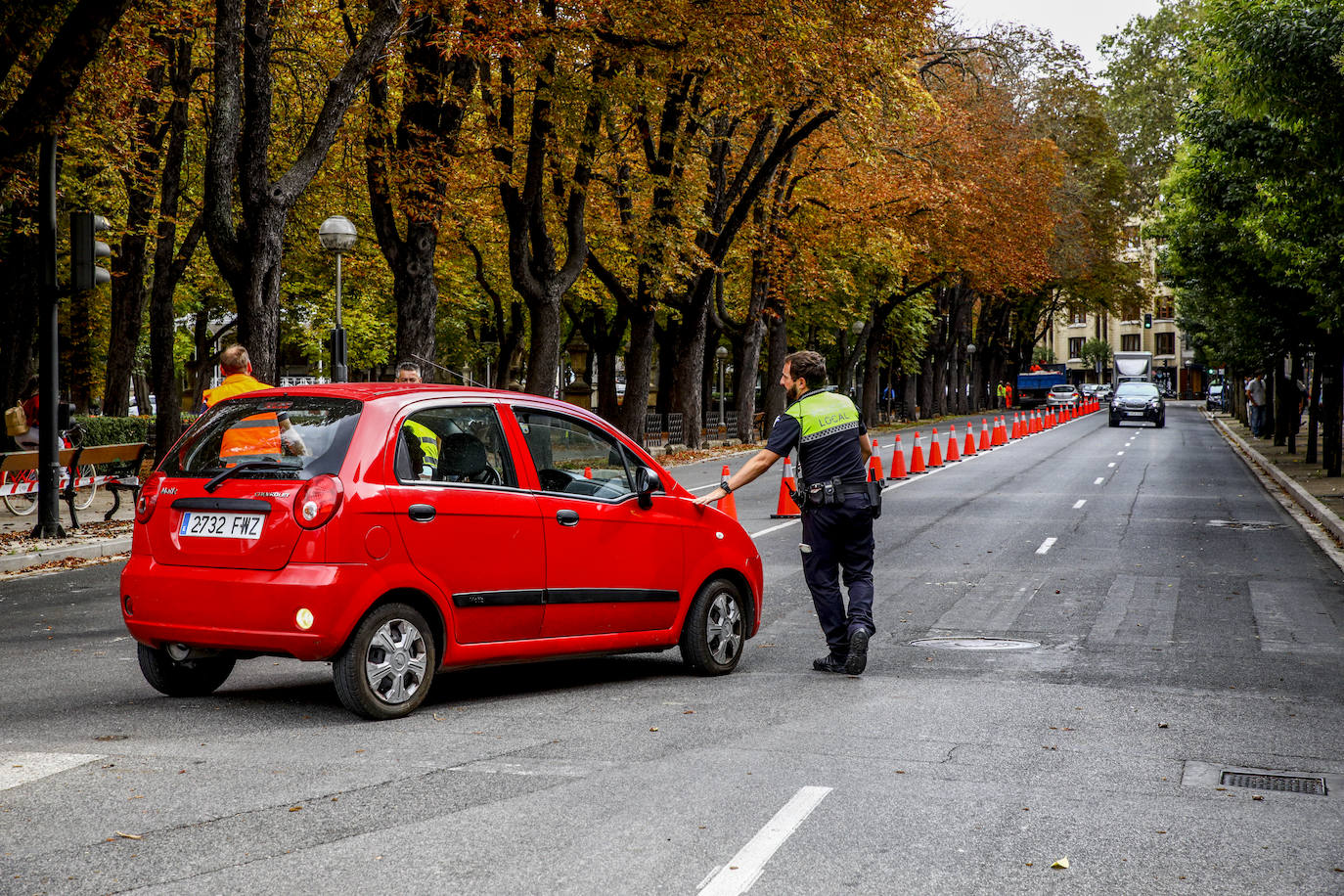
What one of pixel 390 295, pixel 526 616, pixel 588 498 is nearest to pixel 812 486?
pixel 588 498

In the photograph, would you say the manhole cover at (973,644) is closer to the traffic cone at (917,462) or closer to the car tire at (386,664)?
the car tire at (386,664)

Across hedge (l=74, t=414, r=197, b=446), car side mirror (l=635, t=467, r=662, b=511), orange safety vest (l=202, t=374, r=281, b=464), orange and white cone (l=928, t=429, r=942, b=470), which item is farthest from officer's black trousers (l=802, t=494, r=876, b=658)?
orange and white cone (l=928, t=429, r=942, b=470)

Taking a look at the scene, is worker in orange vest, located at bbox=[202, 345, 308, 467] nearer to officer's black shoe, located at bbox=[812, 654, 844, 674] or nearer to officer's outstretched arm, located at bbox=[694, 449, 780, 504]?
officer's outstretched arm, located at bbox=[694, 449, 780, 504]

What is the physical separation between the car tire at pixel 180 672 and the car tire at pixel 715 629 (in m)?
2.61

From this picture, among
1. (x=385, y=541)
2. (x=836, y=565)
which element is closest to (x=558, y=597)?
(x=385, y=541)

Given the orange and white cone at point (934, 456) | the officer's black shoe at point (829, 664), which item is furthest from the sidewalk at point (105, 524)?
the officer's black shoe at point (829, 664)

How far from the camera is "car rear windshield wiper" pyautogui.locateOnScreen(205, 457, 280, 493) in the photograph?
7.08 meters

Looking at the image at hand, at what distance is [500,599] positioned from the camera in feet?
24.6

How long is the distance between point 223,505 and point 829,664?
380 centimetres

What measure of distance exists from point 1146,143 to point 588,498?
5602 cm

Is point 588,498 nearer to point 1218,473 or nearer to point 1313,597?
point 1313,597

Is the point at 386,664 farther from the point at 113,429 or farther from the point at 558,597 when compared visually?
the point at 113,429

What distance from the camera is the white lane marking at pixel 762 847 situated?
15.3 feet

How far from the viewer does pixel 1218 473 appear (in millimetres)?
31141
